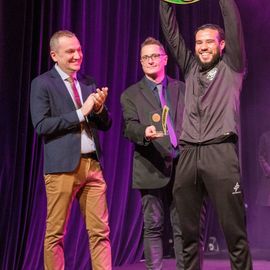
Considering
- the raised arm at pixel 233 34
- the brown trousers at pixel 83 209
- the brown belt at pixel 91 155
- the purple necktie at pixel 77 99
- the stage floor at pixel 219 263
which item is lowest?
the stage floor at pixel 219 263

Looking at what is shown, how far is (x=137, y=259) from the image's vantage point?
465 cm

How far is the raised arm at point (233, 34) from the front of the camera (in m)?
2.63

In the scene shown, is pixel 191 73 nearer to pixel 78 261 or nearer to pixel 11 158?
pixel 11 158

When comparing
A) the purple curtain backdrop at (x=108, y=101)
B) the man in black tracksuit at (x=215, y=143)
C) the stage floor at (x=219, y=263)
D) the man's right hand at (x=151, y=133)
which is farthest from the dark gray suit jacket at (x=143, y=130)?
the stage floor at (x=219, y=263)

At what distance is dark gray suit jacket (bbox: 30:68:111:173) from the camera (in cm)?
291

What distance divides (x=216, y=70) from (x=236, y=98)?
18 cm

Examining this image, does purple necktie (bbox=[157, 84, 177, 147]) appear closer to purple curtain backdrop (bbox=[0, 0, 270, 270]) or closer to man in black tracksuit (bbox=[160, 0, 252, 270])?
man in black tracksuit (bbox=[160, 0, 252, 270])

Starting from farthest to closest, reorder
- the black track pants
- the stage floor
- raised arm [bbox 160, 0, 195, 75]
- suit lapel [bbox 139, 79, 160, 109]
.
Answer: the stage floor
suit lapel [bbox 139, 79, 160, 109]
raised arm [bbox 160, 0, 195, 75]
the black track pants

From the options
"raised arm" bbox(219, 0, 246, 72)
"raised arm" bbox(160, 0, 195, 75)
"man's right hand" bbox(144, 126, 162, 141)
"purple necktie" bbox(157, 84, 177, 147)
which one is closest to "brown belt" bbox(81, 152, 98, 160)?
"man's right hand" bbox(144, 126, 162, 141)

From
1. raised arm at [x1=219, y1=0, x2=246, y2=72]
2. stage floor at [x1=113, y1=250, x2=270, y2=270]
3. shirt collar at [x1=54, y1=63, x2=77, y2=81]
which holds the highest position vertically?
raised arm at [x1=219, y1=0, x2=246, y2=72]

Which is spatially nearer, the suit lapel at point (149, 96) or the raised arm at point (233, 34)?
the raised arm at point (233, 34)

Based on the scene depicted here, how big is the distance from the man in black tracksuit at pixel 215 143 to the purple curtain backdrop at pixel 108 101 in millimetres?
1520

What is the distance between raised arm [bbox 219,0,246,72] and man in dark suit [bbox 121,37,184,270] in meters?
0.55

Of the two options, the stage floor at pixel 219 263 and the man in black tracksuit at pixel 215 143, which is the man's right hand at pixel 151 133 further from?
the stage floor at pixel 219 263
